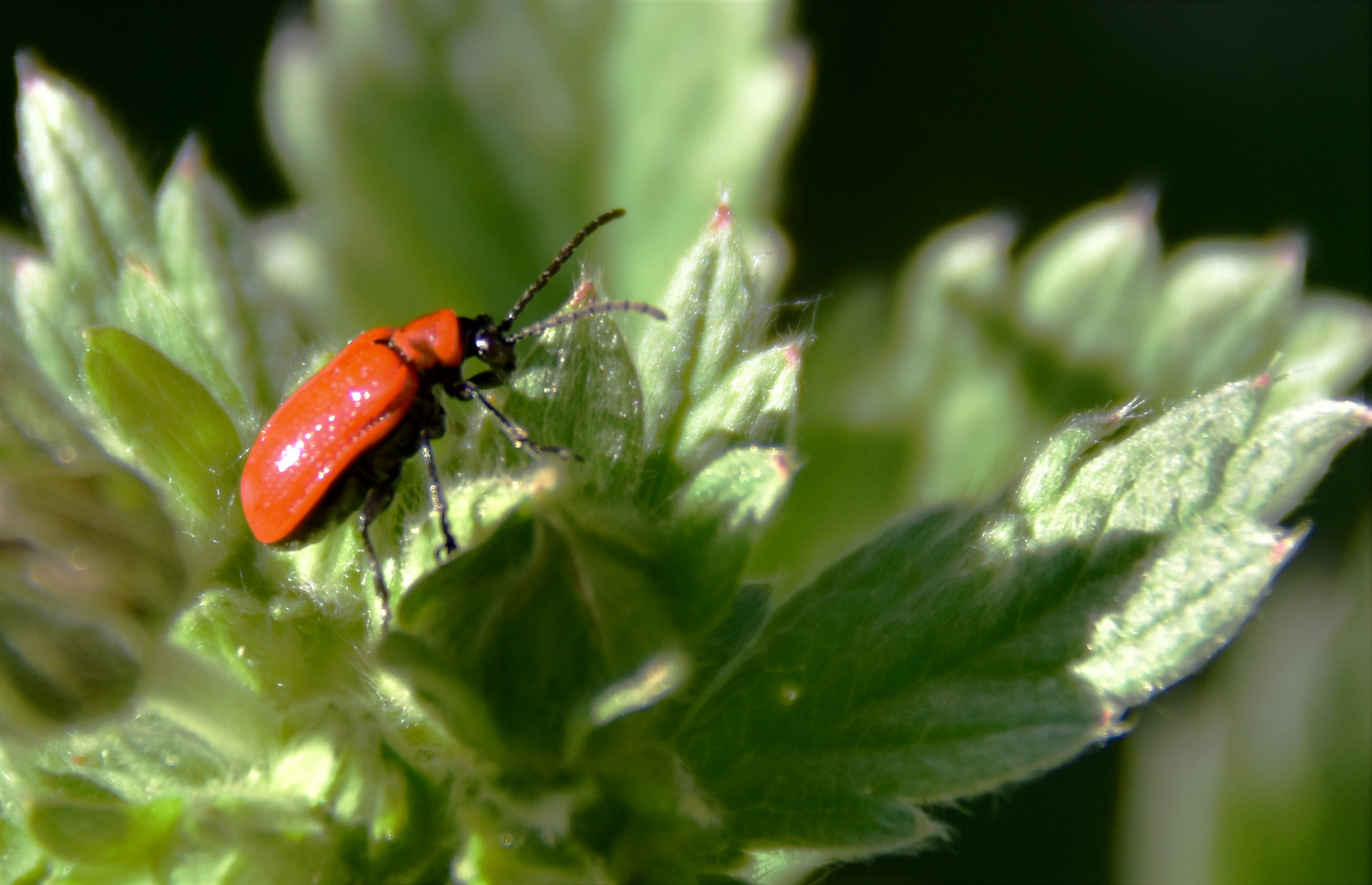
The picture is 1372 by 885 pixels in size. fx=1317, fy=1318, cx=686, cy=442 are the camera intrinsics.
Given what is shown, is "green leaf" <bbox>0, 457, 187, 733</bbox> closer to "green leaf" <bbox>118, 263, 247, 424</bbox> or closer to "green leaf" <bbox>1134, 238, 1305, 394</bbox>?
"green leaf" <bbox>118, 263, 247, 424</bbox>

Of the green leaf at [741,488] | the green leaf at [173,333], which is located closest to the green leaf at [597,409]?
the green leaf at [741,488]

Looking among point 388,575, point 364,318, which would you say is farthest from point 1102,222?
point 388,575

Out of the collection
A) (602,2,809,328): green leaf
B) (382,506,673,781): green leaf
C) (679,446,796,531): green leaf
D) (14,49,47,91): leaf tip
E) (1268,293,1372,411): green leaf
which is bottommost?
(382,506,673,781): green leaf

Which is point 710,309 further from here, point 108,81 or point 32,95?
point 108,81

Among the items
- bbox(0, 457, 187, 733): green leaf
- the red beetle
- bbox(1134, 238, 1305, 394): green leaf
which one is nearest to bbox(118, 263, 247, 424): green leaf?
the red beetle

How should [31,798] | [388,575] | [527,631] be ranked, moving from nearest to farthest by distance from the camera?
[527,631], [31,798], [388,575]

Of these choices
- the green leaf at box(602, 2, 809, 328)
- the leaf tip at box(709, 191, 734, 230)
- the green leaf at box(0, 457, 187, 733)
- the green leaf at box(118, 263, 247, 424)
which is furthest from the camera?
the green leaf at box(602, 2, 809, 328)

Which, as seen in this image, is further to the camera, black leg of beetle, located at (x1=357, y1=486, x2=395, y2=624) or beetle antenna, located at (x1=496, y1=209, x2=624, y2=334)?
beetle antenna, located at (x1=496, y1=209, x2=624, y2=334)

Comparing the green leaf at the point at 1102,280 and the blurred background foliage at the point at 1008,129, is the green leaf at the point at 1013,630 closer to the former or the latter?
the green leaf at the point at 1102,280
